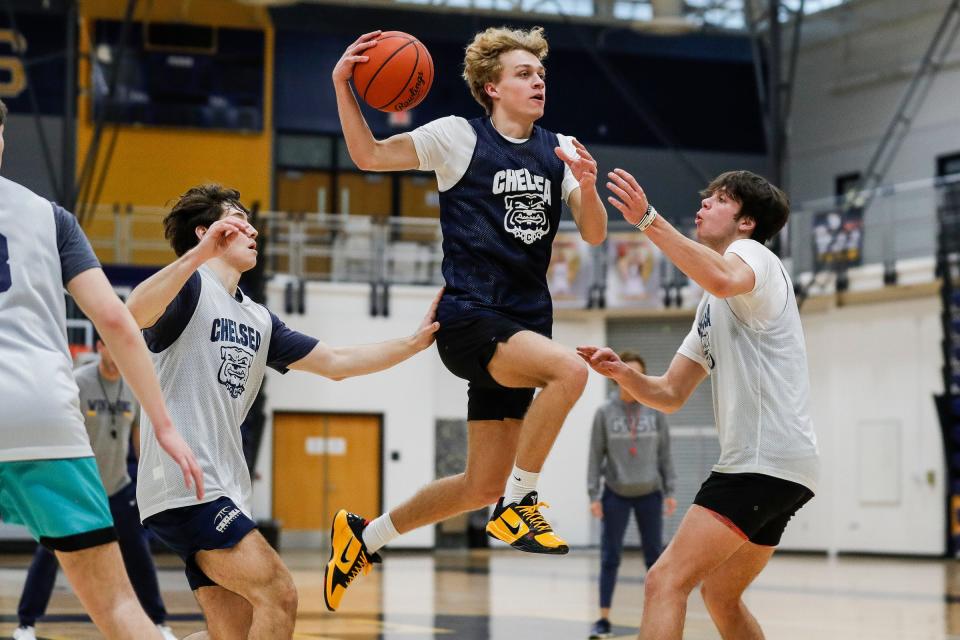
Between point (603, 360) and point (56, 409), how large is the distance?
268cm

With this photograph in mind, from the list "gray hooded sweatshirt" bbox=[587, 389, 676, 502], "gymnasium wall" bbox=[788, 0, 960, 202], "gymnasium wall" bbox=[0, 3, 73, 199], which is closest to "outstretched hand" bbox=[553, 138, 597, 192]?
"gray hooded sweatshirt" bbox=[587, 389, 676, 502]

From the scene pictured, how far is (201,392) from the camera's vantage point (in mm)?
5020

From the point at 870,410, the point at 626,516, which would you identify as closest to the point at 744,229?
the point at 626,516

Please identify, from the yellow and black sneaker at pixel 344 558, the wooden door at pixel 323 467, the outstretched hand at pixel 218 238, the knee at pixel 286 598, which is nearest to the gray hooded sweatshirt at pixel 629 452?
the yellow and black sneaker at pixel 344 558

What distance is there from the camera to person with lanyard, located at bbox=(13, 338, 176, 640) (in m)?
8.86

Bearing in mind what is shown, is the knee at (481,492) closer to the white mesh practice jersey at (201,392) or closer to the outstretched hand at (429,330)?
the outstretched hand at (429,330)

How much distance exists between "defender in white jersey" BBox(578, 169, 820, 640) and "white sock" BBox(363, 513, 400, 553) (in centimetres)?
118

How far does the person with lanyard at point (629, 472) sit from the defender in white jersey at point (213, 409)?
5551 millimetres

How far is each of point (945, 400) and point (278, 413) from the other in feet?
37.1

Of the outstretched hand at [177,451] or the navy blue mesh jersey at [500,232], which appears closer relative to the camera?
the outstretched hand at [177,451]

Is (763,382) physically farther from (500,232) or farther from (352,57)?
(352,57)

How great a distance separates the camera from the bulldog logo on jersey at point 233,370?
5.09 metres

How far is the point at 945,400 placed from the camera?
21.2 metres

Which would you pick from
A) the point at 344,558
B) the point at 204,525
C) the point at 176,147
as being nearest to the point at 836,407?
the point at 176,147
